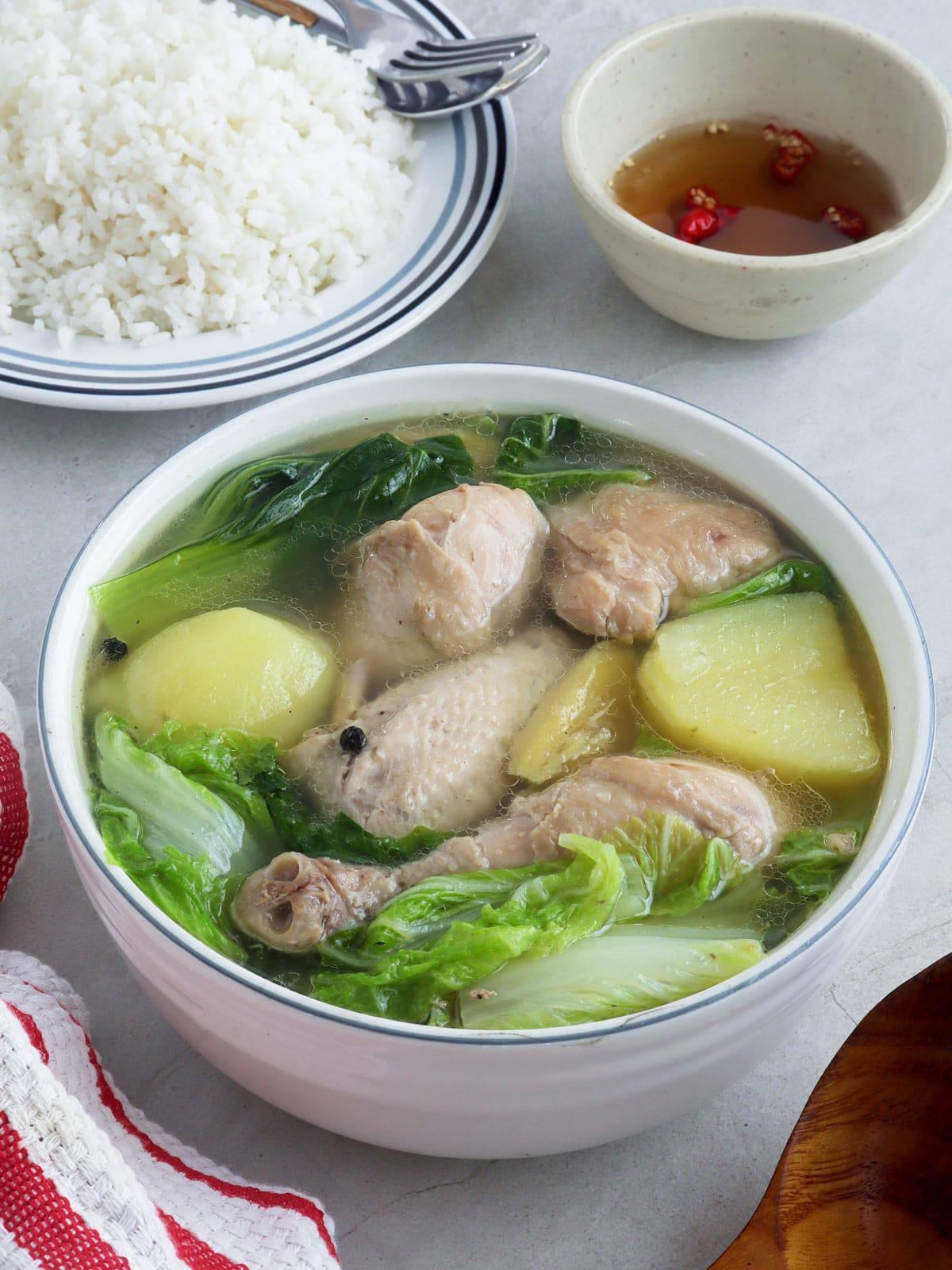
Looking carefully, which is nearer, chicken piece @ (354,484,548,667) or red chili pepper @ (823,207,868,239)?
chicken piece @ (354,484,548,667)

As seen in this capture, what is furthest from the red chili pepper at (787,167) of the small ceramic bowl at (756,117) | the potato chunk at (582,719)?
the potato chunk at (582,719)

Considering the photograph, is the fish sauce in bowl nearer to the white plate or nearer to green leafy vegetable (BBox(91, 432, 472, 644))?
the white plate

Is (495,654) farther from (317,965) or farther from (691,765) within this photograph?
(317,965)

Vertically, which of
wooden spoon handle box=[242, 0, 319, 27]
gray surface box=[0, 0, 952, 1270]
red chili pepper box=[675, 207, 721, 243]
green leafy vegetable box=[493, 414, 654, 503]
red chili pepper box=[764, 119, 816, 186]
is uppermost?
red chili pepper box=[764, 119, 816, 186]

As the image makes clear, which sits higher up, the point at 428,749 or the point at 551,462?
the point at 551,462

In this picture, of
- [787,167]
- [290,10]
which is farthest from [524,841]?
[290,10]

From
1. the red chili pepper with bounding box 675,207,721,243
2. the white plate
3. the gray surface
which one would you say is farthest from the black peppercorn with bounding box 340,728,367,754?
the red chili pepper with bounding box 675,207,721,243

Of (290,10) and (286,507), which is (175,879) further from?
(290,10)

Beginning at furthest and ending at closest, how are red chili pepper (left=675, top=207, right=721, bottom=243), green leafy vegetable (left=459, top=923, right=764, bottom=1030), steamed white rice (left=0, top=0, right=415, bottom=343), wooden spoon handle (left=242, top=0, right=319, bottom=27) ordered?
wooden spoon handle (left=242, top=0, right=319, bottom=27) → red chili pepper (left=675, top=207, right=721, bottom=243) → steamed white rice (left=0, top=0, right=415, bottom=343) → green leafy vegetable (left=459, top=923, right=764, bottom=1030)
